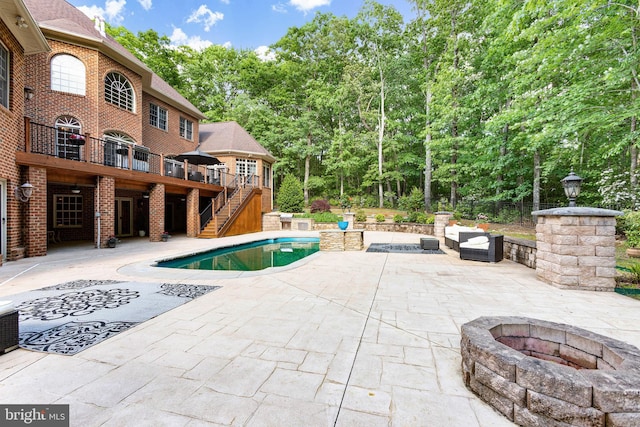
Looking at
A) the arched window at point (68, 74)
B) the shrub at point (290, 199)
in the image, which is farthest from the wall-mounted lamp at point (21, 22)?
the shrub at point (290, 199)

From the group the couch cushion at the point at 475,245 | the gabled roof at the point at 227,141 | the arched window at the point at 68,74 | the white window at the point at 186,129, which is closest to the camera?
the couch cushion at the point at 475,245

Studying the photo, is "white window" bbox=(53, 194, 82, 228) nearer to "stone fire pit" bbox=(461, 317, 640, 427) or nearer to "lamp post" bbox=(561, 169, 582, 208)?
"stone fire pit" bbox=(461, 317, 640, 427)

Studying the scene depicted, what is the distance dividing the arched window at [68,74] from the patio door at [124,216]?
5.11 meters

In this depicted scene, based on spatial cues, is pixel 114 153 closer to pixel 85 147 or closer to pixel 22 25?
pixel 85 147

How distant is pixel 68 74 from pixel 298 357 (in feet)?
45.1

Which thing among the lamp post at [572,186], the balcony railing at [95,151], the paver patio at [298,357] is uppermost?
the balcony railing at [95,151]

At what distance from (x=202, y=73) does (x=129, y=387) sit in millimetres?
28913

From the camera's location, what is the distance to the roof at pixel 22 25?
629cm

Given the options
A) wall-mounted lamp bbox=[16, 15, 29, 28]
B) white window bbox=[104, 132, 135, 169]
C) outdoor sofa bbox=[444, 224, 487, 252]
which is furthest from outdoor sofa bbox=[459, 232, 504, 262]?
wall-mounted lamp bbox=[16, 15, 29, 28]

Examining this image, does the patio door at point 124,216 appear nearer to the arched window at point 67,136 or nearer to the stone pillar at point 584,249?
the arched window at point 67,136

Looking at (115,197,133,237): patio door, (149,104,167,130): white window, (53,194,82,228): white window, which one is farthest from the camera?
(149,104,167,130): white window

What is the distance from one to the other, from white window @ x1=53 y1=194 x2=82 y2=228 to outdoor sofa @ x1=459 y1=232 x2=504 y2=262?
15.6 meters

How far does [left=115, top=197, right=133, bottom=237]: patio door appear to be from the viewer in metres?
13.4

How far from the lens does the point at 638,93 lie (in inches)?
366
